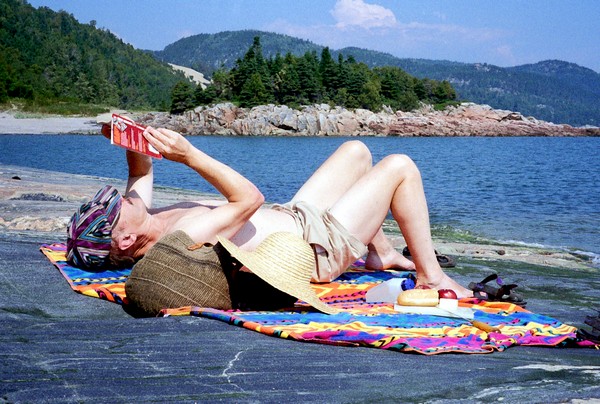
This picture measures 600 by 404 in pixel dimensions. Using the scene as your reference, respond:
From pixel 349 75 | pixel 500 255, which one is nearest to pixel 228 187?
pixel 500 255

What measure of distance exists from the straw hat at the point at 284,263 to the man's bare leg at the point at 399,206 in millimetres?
792

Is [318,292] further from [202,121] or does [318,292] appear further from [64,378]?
[202,121]

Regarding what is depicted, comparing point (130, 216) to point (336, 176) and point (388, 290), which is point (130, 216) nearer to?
point (336, 176)

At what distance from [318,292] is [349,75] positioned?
9909cm

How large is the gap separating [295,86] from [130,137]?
300 feet

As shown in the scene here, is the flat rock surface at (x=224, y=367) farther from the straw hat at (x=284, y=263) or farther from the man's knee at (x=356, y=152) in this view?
the man's knee at (x=356, y=152)

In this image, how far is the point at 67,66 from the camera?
108500 mm

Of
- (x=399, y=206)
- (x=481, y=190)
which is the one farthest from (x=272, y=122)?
(x=399, y=206)

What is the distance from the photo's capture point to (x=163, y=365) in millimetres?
2732

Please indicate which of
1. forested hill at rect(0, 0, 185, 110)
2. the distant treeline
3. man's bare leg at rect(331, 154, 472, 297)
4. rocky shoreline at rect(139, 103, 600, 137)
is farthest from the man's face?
the distant treeline

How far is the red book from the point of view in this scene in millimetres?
4043

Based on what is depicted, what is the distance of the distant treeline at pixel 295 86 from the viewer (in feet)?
305

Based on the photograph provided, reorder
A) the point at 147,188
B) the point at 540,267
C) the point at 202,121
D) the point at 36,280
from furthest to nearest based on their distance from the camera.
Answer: the point at 202,121
the point at 540,267
the point at 147,188
the point at 36,280

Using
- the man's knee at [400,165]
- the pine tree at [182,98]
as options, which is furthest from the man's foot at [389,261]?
the pine tree at [182,98]
